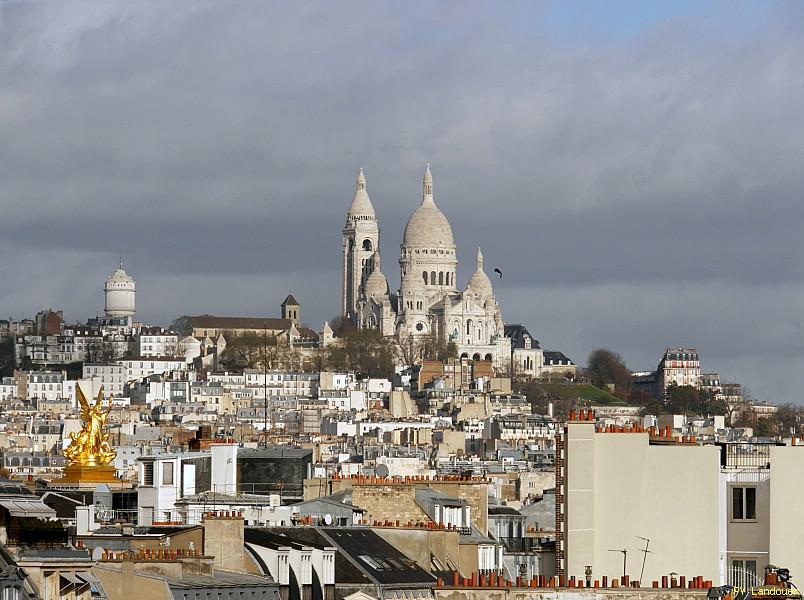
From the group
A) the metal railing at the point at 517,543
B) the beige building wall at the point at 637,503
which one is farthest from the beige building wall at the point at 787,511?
the metal railing at the point at 517,543

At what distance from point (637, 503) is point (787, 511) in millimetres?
1147

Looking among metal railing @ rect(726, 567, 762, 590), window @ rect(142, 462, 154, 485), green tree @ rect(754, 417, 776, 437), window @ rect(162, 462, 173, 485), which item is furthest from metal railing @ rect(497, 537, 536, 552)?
green tree @ rect(754, 417, 776, 437)

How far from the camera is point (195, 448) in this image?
1783 inches

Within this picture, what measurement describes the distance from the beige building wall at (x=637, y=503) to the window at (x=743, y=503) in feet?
1.36

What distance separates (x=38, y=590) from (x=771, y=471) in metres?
6.80

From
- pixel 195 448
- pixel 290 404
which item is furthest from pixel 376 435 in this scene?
pixel 195 448

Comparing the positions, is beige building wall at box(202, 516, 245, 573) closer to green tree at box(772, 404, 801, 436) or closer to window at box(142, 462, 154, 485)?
window at box(142, 462, 154, 485)

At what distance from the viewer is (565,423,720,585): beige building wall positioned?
2330 centimetres

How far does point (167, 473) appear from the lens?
1431 inches

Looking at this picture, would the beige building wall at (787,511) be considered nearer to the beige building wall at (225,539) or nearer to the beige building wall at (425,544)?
the beige building wall at (425,544)

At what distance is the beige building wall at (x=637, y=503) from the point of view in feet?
76.4

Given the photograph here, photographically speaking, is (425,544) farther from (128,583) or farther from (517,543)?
(517,543)

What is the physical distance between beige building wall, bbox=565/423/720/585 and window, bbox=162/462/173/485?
42.3 ft

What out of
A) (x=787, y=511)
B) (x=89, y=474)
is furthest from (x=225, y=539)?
(x=89, y=474)
